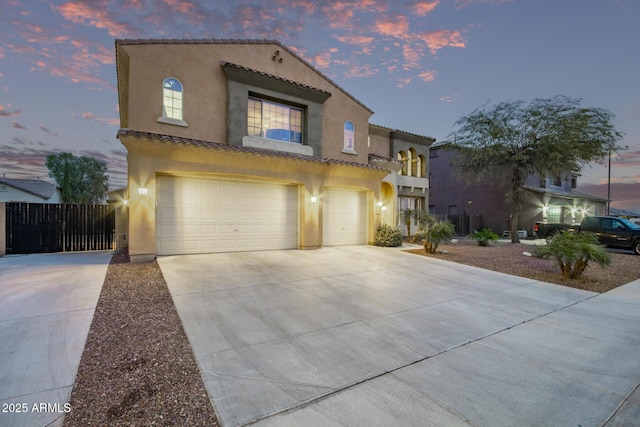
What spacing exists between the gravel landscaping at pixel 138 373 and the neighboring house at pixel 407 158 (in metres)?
15.3

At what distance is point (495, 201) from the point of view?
2208cm

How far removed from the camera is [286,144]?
11.4 meters

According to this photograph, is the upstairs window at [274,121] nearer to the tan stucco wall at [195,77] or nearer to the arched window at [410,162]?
the tan stucco wall at [195,77]

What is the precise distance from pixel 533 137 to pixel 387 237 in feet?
35.7

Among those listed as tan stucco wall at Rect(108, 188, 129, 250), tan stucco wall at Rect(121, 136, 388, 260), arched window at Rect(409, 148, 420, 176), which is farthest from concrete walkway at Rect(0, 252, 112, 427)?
arched window at Rect(409, 148, 420, 176)

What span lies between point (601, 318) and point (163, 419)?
7.05 m

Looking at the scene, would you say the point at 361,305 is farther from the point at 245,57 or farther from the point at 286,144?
the point at 245,57

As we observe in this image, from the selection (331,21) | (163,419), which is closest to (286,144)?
(331,21)

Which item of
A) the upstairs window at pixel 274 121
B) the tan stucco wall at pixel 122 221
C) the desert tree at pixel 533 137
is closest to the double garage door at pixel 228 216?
the upstairs window at pixel 274 121

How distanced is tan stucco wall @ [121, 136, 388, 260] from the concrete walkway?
1786mm

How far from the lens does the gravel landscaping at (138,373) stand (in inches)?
88.4

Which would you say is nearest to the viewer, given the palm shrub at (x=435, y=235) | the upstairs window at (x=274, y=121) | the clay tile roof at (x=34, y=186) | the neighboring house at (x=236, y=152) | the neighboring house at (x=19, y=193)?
the neighboring house at (x=236, y=152)

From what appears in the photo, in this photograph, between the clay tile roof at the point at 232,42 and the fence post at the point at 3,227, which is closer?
the clay tile roof at the point at 232,42

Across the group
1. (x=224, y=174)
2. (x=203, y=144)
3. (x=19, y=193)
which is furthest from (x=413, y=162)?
(x=19, y=193)
